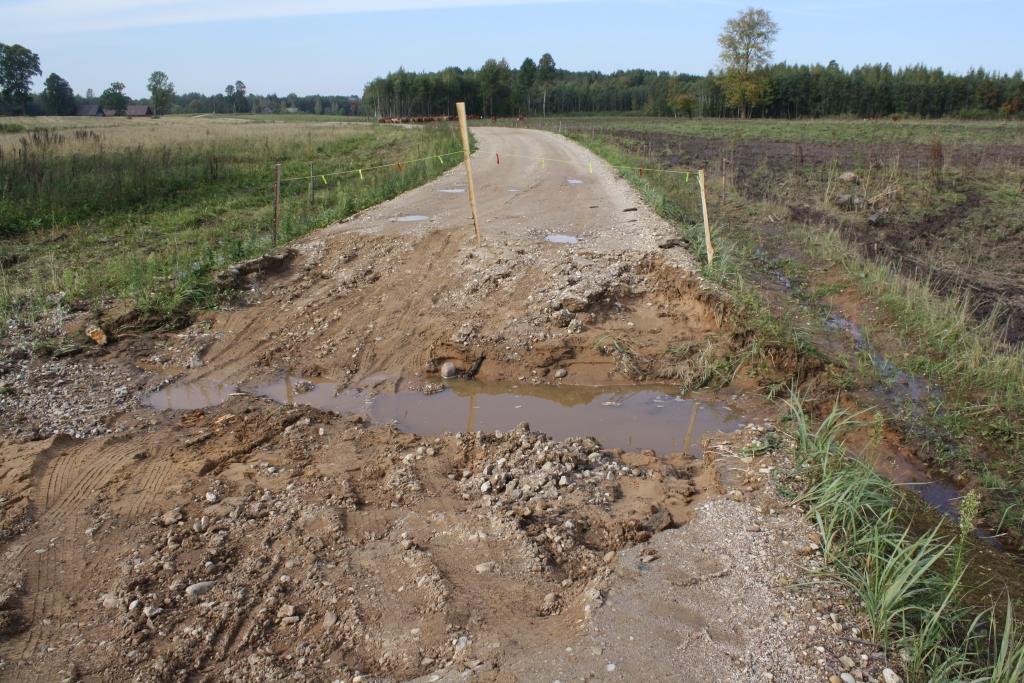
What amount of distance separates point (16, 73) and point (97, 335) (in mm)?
85239

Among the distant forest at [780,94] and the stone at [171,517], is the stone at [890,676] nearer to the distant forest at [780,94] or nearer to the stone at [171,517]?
the stone at [171,517]

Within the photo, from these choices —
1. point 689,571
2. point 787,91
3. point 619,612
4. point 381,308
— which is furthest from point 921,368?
point 787,91

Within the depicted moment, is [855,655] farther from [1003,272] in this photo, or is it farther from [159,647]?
[1003,272]

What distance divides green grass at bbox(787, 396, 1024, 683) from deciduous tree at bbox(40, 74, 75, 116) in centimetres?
9412

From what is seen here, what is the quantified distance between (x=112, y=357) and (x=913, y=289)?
34.3 feet

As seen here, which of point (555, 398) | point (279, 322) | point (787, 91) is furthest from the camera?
point (787, 91)

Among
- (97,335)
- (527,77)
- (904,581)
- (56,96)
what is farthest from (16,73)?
(904,581)

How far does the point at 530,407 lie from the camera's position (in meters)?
6.99

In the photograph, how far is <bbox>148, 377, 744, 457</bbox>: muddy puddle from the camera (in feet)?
21.2

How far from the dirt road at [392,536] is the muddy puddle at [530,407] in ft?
0.72

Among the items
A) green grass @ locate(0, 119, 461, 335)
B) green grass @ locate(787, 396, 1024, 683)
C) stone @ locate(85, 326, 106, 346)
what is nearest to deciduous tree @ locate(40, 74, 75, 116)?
green grass @ locate(0, 119, 461, 335)

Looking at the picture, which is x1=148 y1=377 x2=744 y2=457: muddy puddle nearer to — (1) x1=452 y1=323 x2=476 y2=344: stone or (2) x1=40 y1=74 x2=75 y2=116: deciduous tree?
(1) x1=452 y1=323 x2=476 y2=344: stone

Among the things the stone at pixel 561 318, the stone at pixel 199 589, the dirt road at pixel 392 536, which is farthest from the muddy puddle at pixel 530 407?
the stone at pixel 199 589

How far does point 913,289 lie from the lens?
932 centimetres
